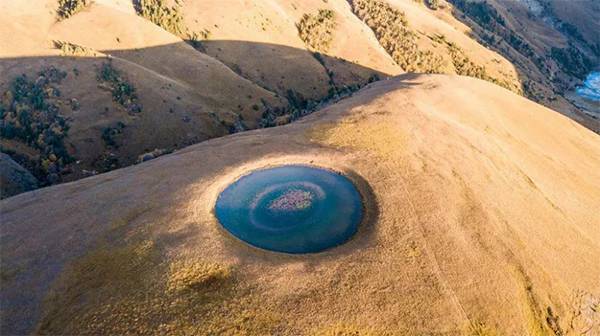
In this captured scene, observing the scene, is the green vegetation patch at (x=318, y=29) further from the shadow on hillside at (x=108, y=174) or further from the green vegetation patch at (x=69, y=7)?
the green vegetation patch at (x=69, y=7)

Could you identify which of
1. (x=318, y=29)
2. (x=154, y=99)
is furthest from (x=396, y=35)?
(x=154, y=99)

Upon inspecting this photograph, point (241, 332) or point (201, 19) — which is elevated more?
point (241, 332)

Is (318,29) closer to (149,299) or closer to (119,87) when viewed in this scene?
(119,87)

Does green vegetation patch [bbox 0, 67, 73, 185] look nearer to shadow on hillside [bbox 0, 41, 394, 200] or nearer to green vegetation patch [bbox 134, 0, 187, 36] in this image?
shadow on hillside [bbox 0, 41, 394, 200]

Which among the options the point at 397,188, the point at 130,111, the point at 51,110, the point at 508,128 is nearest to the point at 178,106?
the point at 130,111

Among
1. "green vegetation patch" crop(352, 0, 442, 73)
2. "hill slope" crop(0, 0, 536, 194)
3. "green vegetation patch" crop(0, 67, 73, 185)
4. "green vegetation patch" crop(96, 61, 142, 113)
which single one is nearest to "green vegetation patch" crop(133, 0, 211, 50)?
"hill slope" crop(0, 0, 536, 194)

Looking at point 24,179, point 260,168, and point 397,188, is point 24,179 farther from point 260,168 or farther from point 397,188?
point 397,188
